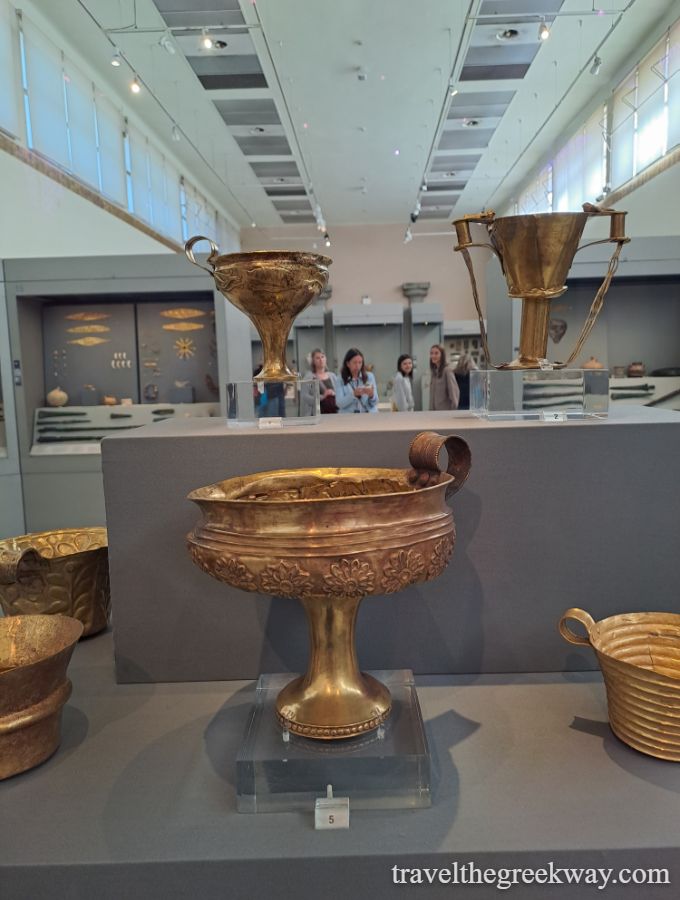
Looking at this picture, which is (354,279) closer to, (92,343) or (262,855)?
(92,343)

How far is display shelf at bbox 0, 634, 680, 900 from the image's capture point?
3.24 ft

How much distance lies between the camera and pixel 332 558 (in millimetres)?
1049

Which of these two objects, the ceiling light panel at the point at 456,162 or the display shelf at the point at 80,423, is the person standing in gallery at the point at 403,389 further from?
the ceiling light panel at the point at 456,162

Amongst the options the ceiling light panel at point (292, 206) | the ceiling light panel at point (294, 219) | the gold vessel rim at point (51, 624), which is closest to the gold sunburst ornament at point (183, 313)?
the gold vessel rim at point (51, 624)

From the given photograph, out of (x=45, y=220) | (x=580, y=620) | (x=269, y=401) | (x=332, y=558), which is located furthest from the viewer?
(x=45, y=220)

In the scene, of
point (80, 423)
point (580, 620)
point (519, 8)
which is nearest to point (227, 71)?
point (519, 8)

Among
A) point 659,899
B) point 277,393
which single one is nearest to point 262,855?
point 659,899

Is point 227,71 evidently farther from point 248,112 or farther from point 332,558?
point 332,558

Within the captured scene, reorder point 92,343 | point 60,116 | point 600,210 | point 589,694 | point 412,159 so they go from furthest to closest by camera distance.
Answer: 1. point 412,159
2. point 60,116
3. point 92,343
4. point 600,210
5. point 589,694

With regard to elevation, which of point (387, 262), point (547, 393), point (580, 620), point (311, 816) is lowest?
point (311, 816)

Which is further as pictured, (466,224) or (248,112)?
(248,112)

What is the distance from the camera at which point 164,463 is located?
1.56 meters

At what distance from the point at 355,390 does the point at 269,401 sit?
3.44 metres

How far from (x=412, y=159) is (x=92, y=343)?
5655 millimetres
